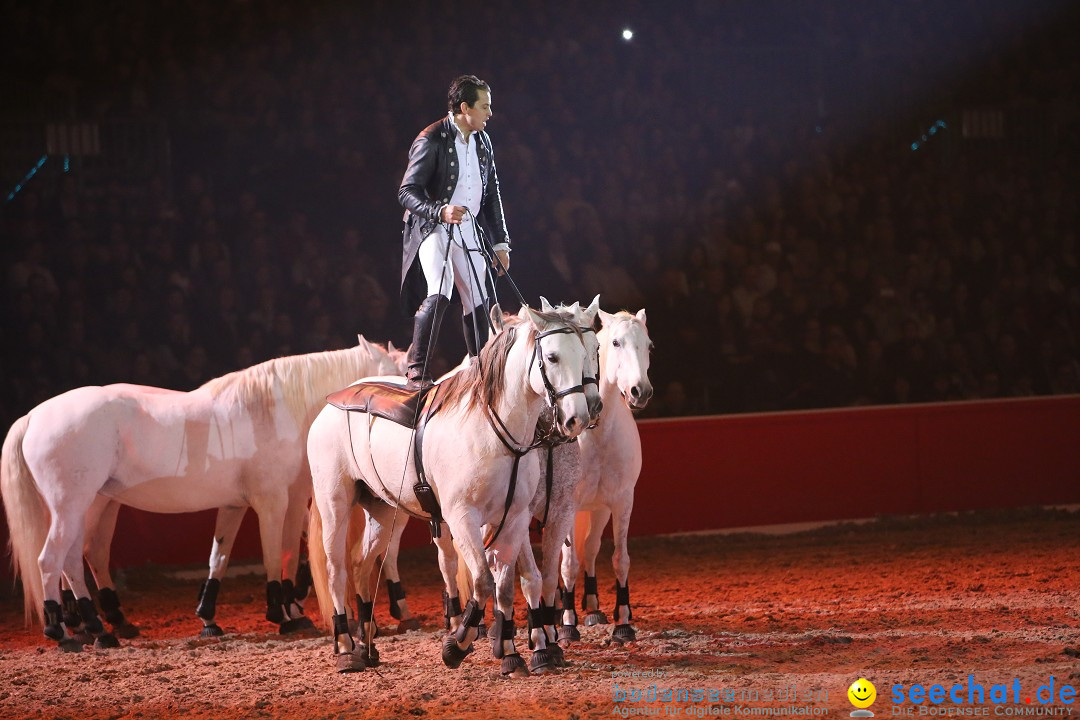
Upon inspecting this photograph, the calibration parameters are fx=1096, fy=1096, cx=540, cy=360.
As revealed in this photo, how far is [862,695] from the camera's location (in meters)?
4.57

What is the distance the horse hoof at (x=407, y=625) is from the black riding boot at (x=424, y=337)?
1861 millimetres

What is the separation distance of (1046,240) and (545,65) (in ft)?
22.5

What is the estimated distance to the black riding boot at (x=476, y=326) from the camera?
19.8ft

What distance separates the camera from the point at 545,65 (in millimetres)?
14289

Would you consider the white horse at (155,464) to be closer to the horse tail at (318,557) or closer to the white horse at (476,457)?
the horse tail at (318,557)

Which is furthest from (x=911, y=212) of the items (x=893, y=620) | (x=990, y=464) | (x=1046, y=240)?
(x=893, y=620)

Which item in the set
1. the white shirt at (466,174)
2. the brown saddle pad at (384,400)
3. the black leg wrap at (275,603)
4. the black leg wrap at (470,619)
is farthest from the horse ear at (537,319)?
the black leg wrap at (275,603)

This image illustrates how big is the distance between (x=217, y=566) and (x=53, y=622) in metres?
1.03

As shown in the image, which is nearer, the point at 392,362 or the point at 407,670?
the point at 407,670

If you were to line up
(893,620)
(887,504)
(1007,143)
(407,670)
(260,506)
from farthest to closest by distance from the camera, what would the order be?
(1007,143) < (887,504) < (260,506) < (893,620) < (407,670)

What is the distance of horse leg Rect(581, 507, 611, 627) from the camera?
6.91 metres

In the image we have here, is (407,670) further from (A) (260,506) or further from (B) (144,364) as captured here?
(B) (144,364)

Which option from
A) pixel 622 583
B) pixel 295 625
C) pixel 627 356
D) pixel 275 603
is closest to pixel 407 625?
pixel 295 625

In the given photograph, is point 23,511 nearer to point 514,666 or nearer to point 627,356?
point 514,666
